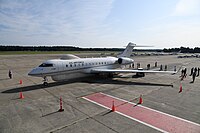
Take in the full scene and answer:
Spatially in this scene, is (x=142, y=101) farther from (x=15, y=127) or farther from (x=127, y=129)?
(x=15, y=127)

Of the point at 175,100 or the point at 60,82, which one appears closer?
the point at 175,100

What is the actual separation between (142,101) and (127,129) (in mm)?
4216

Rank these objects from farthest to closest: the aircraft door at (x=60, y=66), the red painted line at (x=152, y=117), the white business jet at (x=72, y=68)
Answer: the aircraft door at (x=60, y=66) → the white business jet at (x=72, y=68) → the red painted line at (x=152, y=117)

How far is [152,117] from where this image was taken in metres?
8.38

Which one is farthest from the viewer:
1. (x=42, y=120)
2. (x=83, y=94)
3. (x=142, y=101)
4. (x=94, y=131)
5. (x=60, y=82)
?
(x=60, y=82)

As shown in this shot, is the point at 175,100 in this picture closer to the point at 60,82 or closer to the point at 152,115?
the point at 152,115

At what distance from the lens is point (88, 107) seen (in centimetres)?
979

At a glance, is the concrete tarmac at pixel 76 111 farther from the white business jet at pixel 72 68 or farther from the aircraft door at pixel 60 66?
the aircraft door at pixel 60 66

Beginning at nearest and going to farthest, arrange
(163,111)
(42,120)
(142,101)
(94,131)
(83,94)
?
1. (94,131)
2. (42,120)
3. (163,111)
4. (142,101)
5. (83,94)

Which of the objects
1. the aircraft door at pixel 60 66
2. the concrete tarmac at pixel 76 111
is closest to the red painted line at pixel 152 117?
the concrete tarmac at pixel 76 111

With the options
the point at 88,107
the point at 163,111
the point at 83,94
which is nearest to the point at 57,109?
the point at 88,107

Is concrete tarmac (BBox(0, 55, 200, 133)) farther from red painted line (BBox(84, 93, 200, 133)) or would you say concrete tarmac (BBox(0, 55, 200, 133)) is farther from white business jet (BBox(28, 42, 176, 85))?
white business jet (BBox(28, 42, 176, 85))

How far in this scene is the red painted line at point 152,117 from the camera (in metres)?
7.21

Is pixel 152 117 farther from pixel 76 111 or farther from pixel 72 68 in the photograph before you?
pixel 72 68
